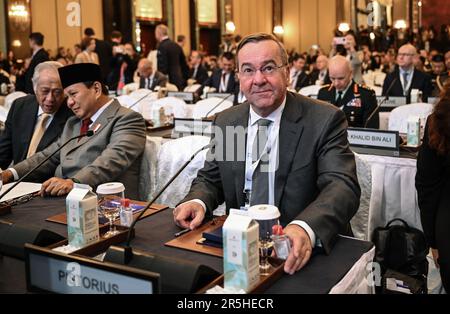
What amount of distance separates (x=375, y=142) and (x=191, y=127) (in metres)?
1.37

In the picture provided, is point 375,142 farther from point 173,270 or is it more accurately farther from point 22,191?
point 173,270

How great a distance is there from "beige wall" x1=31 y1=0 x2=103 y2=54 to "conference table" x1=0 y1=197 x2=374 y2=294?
11353 mm

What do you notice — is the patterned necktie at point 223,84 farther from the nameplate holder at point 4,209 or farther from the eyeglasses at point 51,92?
the nameplate holder at point 4,209

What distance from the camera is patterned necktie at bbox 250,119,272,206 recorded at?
194 centimetres

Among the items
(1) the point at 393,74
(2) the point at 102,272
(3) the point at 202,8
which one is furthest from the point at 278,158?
(3) the point at 202,8

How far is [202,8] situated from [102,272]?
54.2ft

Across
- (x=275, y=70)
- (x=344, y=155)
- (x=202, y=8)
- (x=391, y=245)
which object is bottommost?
(x=391, y=245)

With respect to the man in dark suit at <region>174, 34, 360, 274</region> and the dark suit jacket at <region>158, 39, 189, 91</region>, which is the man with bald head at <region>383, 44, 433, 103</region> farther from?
the man in dark suit at <region>174, 34, 360, 274</region>

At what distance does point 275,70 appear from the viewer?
186 centimetres

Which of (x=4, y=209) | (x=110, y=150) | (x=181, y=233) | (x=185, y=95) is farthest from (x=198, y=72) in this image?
(x=181, y=233)

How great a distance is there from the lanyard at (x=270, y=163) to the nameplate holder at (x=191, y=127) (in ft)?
6.24

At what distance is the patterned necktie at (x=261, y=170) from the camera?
1938 millimetres
